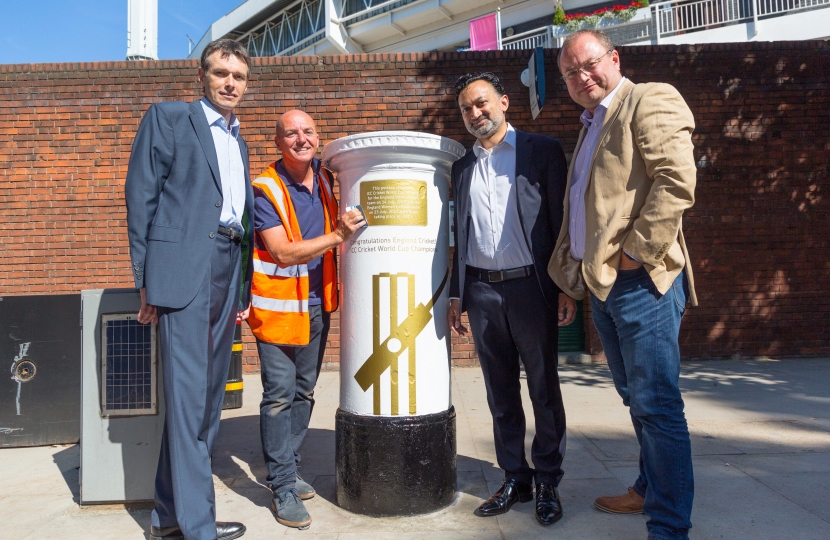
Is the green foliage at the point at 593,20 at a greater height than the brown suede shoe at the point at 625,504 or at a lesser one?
greater

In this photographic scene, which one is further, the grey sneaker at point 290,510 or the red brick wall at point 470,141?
the red brick wall at point 470,141

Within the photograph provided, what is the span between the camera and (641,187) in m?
2.48

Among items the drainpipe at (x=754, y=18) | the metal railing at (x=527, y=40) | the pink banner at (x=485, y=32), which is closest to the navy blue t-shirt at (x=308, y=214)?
the metal railing at (x=527, y=40)

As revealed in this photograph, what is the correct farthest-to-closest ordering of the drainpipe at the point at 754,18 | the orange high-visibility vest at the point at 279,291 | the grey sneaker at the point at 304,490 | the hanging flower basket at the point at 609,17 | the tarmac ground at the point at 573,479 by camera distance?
the hanging flower basket at the point at 609,17, the drainpipe at the point at 754,18, the grey sneaker at the point at 304,490, the orange high-visibility vest at the point at 279,291, the tarmac ground at the point at 573,479

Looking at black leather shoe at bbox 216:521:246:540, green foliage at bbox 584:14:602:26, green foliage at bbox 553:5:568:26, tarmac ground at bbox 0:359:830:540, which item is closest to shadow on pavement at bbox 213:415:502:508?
tarmac ground at bbox 0:359:830:540

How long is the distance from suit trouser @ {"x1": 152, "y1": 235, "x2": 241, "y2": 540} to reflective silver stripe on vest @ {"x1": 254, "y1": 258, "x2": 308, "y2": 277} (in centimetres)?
40

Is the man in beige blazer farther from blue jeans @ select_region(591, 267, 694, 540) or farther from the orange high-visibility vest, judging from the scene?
the orange high-visibility vest

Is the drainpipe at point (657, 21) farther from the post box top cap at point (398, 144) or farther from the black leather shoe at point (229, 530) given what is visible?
the black leather shoe at point (229, 530)

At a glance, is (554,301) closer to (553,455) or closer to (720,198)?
(553,455)

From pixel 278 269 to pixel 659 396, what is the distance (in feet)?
6.82

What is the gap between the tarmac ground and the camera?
279 cm

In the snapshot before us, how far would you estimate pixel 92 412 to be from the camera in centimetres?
316

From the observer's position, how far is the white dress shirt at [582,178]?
2.69 meters

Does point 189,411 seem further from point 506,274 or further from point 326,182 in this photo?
point 506,274
